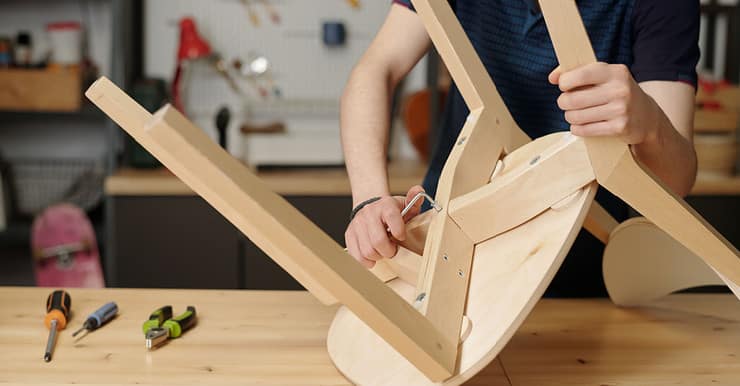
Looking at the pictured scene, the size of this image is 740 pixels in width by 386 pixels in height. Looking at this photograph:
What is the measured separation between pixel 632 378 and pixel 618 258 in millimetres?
243

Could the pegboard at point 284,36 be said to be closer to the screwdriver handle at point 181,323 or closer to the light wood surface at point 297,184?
the light wood surface at point 297,184

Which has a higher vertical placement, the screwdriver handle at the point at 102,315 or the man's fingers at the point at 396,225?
the man's fingers at the point at 396,225

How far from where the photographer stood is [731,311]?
1.17m

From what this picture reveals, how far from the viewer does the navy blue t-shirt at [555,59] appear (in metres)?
1.22

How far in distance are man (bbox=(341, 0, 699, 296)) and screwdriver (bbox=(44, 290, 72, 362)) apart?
1.21 ft

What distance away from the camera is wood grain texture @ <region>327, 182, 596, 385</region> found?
758 millimetres

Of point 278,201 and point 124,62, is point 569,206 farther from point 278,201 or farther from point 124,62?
point 124,62

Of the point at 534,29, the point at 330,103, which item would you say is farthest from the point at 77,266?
the point at 534,29

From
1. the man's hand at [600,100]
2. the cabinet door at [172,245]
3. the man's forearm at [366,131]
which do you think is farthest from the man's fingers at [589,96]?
the cabinet door at [172,245]

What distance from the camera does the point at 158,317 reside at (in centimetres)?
101

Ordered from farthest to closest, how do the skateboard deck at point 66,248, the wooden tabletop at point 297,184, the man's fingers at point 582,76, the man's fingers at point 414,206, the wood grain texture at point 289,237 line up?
1. the skateboard deck at point 66,248
2. the wooden tabletop at point 297,184
3. the man's fingers at point 414,206
4. the man's fingers at point 582,76
5. the wood grain texture at point 289,237

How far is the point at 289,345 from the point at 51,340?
0.91 ft

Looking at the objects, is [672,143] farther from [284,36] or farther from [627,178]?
[284,36]

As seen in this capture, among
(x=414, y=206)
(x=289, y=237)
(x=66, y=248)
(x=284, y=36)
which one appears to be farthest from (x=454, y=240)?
(x=284, y=36)
